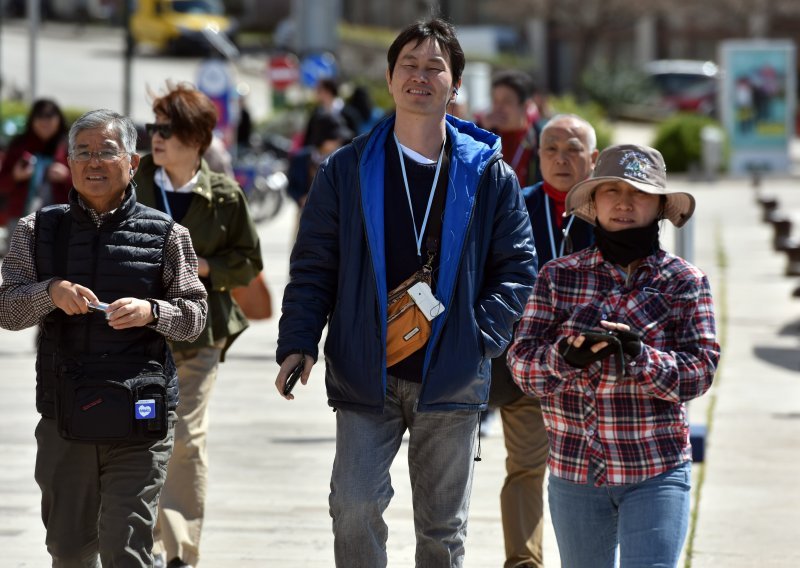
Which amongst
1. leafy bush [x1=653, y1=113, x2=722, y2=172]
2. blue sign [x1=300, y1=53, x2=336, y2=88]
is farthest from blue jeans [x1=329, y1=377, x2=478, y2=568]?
leafy bush [x1=653, y1=113, x2=722, y2=172]

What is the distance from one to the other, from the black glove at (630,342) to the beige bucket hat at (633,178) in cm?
46

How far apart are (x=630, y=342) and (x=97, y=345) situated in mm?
1628

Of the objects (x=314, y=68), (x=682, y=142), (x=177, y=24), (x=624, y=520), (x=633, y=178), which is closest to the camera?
(x=624, y=520)

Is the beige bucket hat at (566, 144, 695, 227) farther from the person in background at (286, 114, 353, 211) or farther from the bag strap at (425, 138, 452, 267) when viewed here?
the person in background at (286, 114, 353, 211)

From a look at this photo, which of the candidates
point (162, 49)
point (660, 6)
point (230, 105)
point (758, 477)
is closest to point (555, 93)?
point (660, 6)

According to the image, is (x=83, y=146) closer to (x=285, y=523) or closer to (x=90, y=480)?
(x=90, y=480)

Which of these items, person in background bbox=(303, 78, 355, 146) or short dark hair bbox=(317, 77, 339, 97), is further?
short dark hair bbox=(317, 77, 339, 97)

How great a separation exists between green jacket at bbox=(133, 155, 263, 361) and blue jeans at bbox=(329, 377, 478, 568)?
1.48 metres

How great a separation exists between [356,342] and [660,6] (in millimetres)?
46357

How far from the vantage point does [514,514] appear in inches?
222

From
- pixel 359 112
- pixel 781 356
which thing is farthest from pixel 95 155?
pixel 359 112

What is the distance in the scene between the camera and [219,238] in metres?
5.87

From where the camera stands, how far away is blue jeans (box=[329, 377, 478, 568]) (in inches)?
172

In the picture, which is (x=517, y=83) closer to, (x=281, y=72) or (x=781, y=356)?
(x=781, y=356)
